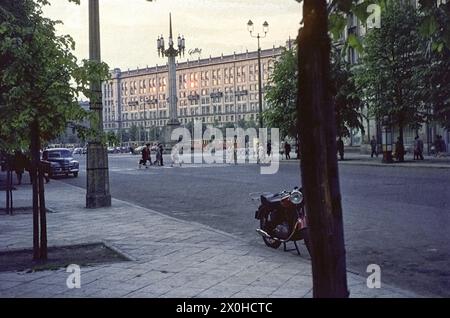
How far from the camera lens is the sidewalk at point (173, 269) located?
18.6 ft

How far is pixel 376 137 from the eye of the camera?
156ft

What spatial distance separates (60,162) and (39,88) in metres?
25.3

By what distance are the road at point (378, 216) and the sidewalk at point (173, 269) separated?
2.41 feet

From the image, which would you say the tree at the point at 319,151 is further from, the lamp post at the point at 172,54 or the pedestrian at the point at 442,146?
the lamp post at the point at 172,54

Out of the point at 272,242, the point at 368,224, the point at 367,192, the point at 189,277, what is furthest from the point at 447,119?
the point at 189,277

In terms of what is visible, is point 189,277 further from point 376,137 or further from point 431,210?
point 376,137

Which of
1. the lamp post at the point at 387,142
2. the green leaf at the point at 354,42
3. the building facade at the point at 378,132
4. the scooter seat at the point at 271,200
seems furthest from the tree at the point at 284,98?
the green leaf at the point at 354,42

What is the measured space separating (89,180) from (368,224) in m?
8.05

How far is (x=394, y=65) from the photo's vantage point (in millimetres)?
33281

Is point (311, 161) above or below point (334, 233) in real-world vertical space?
above

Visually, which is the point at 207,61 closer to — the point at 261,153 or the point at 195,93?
the point at 195,93

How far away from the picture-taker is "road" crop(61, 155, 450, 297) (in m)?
6.88

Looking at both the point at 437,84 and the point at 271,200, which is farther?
the point at 437,84

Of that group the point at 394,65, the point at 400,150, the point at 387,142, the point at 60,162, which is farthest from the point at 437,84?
the point at 60,162
